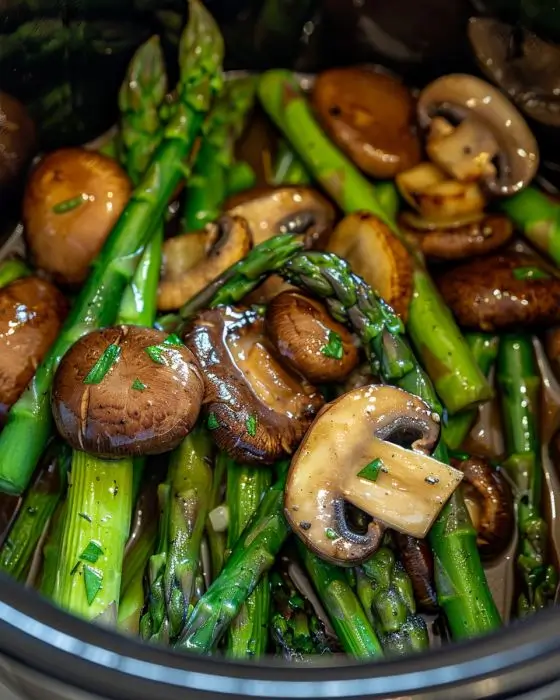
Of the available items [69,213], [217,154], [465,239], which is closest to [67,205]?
[69,213]

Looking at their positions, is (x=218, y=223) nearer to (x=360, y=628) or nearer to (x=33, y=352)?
(x=33, y=352)

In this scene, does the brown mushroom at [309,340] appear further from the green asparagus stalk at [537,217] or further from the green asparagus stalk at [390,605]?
the green asparagus stalk at [537,217]

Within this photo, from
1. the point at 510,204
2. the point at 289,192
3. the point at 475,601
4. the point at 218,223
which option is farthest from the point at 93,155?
the point at 475,601

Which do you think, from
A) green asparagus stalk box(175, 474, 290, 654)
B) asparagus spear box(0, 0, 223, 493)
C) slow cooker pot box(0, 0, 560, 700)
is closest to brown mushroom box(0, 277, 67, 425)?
asparagus spear box(0, 0, 223, 493)

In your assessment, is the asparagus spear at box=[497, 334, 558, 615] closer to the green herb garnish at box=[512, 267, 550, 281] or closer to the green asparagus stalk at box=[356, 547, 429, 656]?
the green herb garnish at box=[512, 267, 550, 281]

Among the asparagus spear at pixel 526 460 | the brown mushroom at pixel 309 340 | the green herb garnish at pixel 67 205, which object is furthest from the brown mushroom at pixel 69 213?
the asparagus spear at pixel 526 460

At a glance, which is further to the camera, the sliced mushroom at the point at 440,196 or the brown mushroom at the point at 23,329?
the sliced mushroom at the point at 440,196
